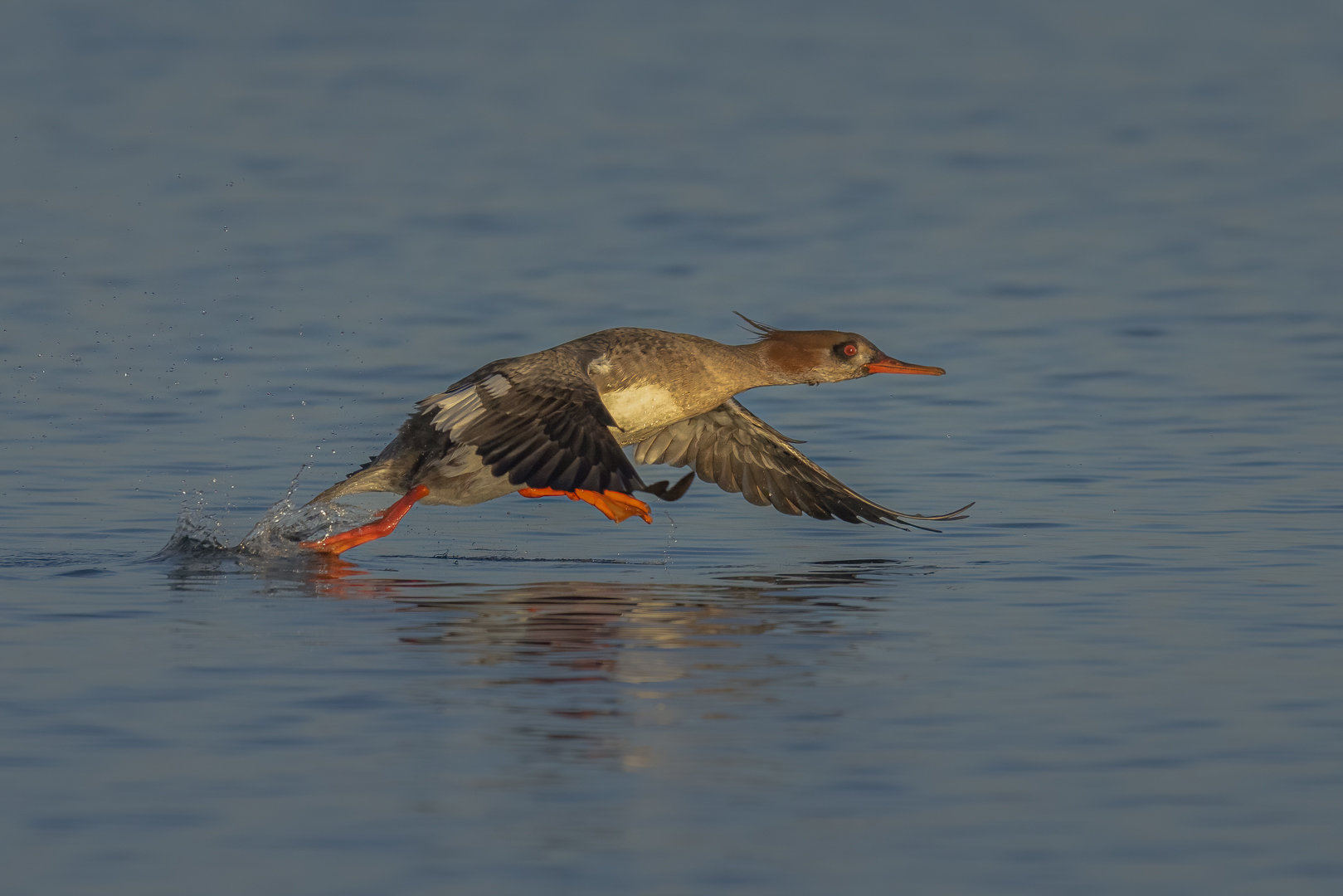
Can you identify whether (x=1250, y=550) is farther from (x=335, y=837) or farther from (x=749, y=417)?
(x=335, y=837)

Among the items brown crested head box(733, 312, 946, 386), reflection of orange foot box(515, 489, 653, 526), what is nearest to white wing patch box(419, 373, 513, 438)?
reflection of orange foot box(515, 489, 653, 526)

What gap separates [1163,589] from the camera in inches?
373

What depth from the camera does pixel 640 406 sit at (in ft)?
36.0

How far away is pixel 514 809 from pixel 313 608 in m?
3.35

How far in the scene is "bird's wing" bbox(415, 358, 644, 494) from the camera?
9250 mm

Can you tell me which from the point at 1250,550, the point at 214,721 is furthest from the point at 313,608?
the point at 1250,550

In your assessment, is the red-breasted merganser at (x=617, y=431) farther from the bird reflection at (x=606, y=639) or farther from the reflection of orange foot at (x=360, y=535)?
the bird reflection at (x=606, y=639)

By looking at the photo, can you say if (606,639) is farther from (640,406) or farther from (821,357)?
(821,357)

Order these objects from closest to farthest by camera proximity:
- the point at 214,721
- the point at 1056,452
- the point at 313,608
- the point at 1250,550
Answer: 1. the point at 214,721
2. the point at 313,608
3. the point at 1250,550
4. the point at 1056,452

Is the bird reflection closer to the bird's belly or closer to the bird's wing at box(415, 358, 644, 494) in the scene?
the bird's wing at box(415, 358, 644, 494)

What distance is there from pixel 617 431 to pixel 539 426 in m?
1.47

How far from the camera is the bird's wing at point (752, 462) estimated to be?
38.9 ft

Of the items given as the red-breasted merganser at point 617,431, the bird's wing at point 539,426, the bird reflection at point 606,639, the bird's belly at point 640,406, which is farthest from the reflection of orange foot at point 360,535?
the bird's belly at point 640,406

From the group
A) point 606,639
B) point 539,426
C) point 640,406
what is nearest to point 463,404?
point 539,426
